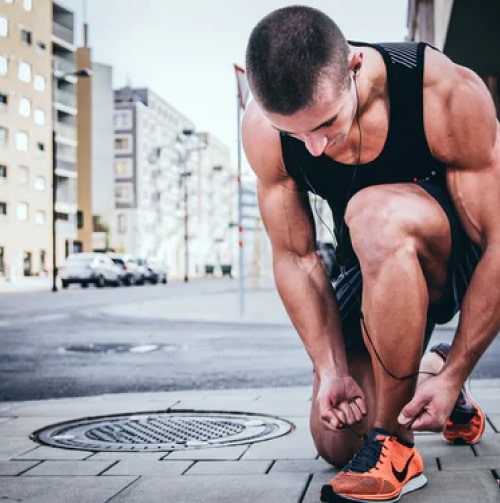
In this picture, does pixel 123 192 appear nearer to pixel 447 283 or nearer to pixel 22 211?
pixel 22 211

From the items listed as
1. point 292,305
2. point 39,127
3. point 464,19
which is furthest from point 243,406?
point 39,127

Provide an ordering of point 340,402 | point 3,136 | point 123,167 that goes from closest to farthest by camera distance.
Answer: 1. point 340,402
2. point 3,136
3. point 123,167

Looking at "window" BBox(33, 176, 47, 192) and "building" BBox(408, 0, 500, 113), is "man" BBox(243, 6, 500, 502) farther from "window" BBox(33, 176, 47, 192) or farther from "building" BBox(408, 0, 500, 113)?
"window" BBox(33, 176, 47, 192)

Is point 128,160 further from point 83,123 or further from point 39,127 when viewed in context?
point 39,127

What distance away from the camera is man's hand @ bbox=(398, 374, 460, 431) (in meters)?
2.70

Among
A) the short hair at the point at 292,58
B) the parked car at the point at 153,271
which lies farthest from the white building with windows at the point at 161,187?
the short hair at the point at 292,58

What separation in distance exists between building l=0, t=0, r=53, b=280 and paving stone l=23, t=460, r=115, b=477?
2193 inches

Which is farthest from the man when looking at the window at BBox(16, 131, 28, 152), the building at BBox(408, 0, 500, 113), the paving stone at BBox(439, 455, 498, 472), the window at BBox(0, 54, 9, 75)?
the window at BBox(16, 131, 28, 152)

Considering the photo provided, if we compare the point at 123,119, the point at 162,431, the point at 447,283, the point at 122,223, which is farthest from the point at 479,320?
the point at 123,119

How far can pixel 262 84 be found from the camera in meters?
2.46

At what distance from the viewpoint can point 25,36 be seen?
62.1 m

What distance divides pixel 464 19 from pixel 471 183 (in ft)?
39.2

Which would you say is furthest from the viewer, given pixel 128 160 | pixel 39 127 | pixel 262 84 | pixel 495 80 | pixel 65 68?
pixel 128 160

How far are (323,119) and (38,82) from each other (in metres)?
63.0
